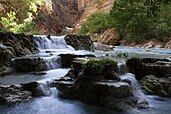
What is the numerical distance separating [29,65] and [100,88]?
510cm

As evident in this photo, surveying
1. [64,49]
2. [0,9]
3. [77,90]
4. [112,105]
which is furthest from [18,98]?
[0,9]

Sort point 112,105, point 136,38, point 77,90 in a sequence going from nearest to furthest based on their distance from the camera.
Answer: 1. point 112,105
2. point 77,90
3. point 136,38

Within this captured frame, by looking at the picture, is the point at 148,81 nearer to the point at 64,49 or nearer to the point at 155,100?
the point at 155,100

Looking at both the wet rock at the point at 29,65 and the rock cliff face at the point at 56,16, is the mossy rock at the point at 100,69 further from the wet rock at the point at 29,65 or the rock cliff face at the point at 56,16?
the rock cliff face at the point at 56,16

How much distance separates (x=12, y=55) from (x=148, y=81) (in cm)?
704

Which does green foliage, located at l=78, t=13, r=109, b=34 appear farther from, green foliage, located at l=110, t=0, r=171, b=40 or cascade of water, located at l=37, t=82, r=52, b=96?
A: cascade of water, located at l=37, t=82, r=52, b=96

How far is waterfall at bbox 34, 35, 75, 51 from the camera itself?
62.9 feet

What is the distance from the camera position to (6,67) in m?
13.4

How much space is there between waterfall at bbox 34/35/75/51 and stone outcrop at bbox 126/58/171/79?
785 cm

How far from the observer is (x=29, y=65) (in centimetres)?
1370

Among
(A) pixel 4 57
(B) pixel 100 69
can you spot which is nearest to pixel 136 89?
(B) pixel 100 69

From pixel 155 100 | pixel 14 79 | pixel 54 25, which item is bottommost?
pixel 155 100

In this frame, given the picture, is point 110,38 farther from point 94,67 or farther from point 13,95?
point 13,95

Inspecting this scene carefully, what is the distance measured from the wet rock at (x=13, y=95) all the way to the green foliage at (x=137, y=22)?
26.5m
